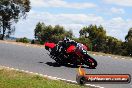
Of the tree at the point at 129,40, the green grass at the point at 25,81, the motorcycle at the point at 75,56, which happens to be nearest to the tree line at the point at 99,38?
the tree at the point at 129,40

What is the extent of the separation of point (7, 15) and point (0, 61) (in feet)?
112

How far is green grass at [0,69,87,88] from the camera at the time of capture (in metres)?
11.2

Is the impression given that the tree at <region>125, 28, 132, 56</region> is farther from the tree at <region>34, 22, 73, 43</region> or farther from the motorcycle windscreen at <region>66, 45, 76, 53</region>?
the motorcycle windscreen at <region>66, 45, 76, 53</region>

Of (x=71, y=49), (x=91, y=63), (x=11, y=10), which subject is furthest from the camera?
(x=11, y=10)

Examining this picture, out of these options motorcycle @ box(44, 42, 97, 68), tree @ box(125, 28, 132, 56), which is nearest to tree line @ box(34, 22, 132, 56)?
tree @ box(125, 28, 132, 56)

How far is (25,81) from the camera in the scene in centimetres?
1184

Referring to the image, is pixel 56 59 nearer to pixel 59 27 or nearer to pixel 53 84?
pixel 53 84

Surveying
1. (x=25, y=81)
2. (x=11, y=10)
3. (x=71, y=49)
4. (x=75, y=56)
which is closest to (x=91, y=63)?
Answer: (x=75, y=56)

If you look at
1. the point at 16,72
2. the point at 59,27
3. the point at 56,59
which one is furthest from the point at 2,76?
the point at 59,27

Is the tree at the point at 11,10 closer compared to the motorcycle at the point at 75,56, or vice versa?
the motorcycle at the point at 75,56

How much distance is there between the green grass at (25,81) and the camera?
11.2 meters

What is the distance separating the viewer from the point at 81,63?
60.1 ft

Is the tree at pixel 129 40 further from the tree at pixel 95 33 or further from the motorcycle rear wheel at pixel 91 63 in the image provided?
the motorcycle rear wheel at pixel 91 63

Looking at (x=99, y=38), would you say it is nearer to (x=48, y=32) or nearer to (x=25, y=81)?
(x=48, y=32)
